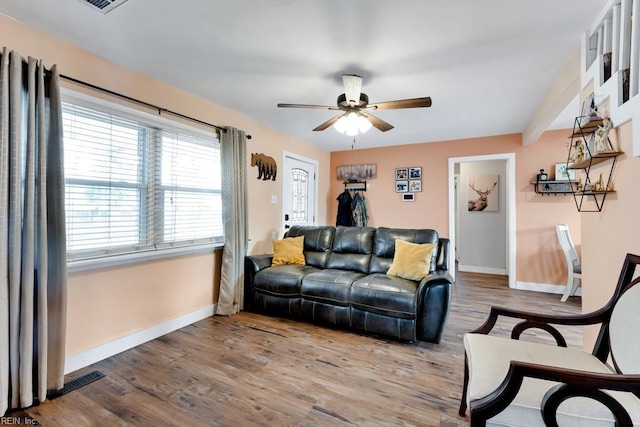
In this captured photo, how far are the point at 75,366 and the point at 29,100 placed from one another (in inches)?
72.5

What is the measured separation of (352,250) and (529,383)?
97.5 inches

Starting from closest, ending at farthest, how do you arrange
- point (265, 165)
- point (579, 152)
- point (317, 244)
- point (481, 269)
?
point (579, 152) → point (317, 244) → point (265, 165) → point (481, 269)

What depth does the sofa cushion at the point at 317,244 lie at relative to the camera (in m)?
3.65

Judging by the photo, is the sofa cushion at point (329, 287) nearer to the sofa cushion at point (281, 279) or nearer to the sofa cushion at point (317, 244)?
the sofa cushion at point (281, 279)

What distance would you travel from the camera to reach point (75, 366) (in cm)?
212

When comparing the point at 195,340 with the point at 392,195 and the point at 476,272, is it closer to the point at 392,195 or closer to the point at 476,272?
the point at 392,195

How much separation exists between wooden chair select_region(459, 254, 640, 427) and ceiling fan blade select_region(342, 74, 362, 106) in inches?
74.4

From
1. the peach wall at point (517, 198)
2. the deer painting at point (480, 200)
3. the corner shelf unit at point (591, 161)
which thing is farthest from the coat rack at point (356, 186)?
the corner shelf unit at point (591, 161)

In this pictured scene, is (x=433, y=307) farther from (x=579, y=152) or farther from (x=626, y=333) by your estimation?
(x=579, y=152)

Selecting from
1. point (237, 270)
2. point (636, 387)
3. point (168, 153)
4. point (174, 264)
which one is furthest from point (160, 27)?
point (636, 387)

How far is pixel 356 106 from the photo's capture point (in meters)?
2.53

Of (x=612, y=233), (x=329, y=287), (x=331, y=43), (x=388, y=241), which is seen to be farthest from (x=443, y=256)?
(x=331, y=43)

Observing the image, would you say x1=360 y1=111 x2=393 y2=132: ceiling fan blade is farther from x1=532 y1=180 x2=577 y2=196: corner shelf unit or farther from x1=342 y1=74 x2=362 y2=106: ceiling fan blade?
x1=532 y1=180 x2=577 y2=196: corner shelf unit

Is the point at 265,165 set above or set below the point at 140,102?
below
